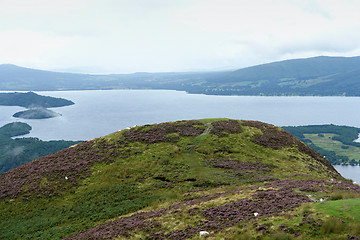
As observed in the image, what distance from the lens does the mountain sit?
2008 cm

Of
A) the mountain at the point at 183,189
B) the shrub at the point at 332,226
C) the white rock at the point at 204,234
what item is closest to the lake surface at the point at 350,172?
the mountain at the point at 183,189

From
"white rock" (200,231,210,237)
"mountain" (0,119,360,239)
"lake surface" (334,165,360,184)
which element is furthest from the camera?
"lake surface" (334,165,360,184)

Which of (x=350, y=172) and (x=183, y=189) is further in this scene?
(x=350, y=172)

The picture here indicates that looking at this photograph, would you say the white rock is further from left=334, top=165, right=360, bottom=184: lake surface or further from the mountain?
left=334, top=165, right=360, bottom=184: lake surface

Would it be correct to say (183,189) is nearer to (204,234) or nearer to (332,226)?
(204,234)

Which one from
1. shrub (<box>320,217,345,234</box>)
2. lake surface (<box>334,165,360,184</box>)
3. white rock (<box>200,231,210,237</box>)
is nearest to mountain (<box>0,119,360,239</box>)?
shrub (<box>320,217,345,234</box>)

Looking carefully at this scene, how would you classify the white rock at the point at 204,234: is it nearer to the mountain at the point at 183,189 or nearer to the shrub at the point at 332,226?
the mountain at the point at 183,189

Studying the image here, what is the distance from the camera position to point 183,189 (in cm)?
3825

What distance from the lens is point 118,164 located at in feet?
154

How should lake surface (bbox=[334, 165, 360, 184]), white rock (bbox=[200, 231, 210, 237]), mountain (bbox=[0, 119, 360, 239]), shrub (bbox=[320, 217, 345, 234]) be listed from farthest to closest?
lake surface (bbox=[334, 165, 360, 184])
mountain (bbox=[0, 119, 360, 239])
white rock (bbox=[200, 231, 210, 237])
shrub (bbox=[320, 217, 345, 234])

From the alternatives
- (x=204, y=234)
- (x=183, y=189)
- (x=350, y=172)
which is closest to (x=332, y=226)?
(x=204, y=234)

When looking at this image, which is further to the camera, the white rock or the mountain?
the mountain

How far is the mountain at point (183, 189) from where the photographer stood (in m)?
20.1

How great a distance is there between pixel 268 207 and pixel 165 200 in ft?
53.0
